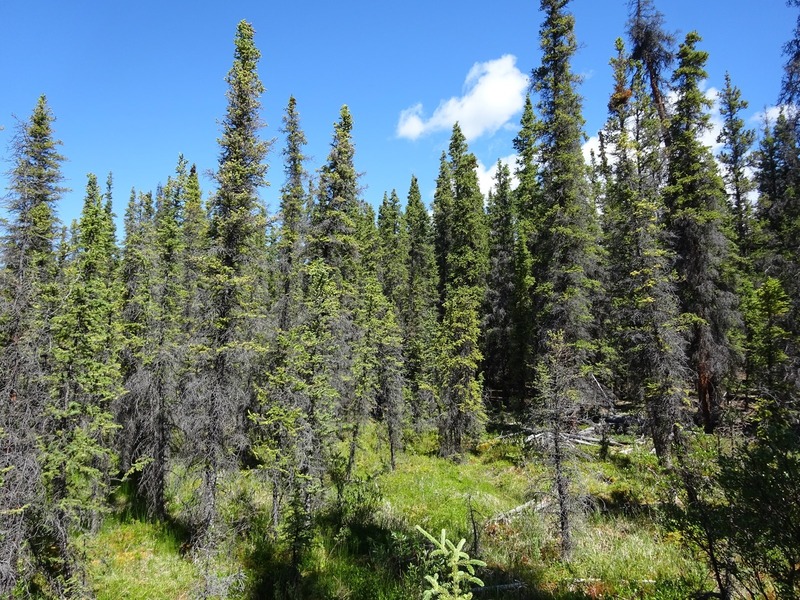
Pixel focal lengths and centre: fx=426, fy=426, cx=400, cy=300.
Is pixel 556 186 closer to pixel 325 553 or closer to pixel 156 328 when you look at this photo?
pixel 325 553

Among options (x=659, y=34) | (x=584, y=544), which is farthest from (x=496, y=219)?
(x=584, y=544)

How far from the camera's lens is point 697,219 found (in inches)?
791

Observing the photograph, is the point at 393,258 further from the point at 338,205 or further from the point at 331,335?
the point at 331,335

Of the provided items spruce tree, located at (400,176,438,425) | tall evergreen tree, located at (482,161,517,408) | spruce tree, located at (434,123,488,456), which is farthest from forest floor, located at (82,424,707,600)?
tall evergreen tree, located at (482,161,517,408)

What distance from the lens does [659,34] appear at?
21141 mm

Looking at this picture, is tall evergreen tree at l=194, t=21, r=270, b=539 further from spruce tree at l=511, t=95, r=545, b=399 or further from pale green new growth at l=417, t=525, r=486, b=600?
spruce tree at l=511, t=95, r=545, b=399

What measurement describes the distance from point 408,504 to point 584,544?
710 centimetres

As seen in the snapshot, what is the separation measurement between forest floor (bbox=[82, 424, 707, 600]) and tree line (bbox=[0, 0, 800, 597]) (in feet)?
2.56

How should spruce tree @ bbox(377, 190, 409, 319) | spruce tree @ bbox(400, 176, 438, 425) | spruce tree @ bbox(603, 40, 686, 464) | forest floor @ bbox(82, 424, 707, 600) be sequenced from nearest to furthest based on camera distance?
forest floor @ bbox(82, 424, 707, 600) → spruce tree @ bbox(603, 40, 686, 464) → spruce tree @ bbox(400, 176, 438, 425) → spruce tree @ bbox(377, 190, 409, 319)

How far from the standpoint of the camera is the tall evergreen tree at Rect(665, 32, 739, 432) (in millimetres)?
20141

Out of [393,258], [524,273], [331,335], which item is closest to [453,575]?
[331,335]

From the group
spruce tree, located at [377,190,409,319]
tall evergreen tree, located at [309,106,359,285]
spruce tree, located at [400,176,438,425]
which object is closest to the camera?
tall evergreen tree, located at [309,106,359,285]

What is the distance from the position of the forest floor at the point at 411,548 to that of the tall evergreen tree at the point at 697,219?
272 inches

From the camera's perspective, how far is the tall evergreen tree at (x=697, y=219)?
20141 mm
